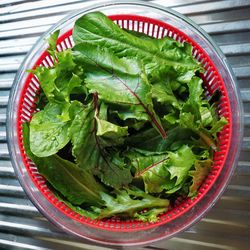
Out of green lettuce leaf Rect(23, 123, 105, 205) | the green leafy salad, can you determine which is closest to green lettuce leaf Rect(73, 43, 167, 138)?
the green leafy salad

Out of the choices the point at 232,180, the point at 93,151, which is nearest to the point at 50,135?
the point at 93,151

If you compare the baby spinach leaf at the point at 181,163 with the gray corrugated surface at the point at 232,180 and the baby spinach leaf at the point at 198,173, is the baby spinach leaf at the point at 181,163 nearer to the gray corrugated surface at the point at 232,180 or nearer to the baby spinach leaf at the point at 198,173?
the baby spinach leaf at the point at 198,173

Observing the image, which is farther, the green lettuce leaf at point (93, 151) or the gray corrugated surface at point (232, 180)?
the gray corrugated surface at point (232, 180)

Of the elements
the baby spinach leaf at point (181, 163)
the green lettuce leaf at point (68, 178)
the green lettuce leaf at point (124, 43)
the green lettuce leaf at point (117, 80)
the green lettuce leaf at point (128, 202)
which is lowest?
the green lettuce leaf at point (128, 202)

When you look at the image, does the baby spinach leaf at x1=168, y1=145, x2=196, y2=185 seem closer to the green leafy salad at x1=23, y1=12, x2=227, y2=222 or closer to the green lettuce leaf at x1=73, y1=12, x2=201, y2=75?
the green leafy salad at x1=23, y1=12, x2=227, y2=222

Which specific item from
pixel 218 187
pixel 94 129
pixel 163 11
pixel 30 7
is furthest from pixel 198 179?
pixel 30 7

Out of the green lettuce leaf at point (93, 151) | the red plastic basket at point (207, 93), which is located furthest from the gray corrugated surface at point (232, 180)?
the green lettuce leaf at point (93, 151)

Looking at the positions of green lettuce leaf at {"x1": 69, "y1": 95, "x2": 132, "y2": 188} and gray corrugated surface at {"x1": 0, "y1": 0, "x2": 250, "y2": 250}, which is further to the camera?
gray corrugated surface at {"x1": 0, "y1": 0, "x2": 250, "y2": 250}
